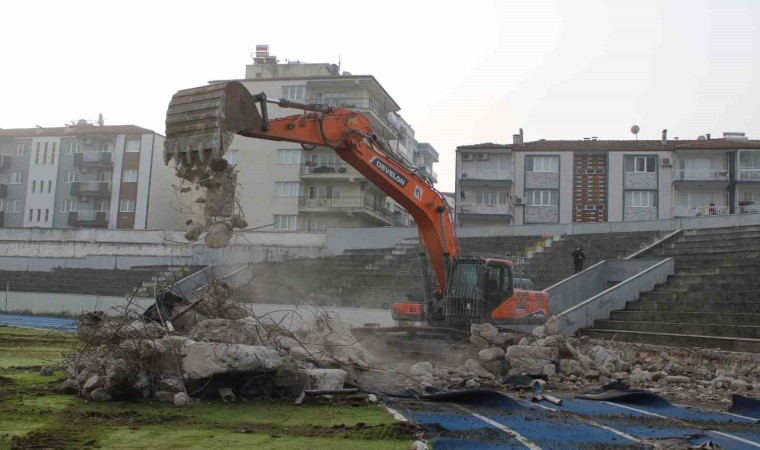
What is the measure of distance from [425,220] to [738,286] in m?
9.61

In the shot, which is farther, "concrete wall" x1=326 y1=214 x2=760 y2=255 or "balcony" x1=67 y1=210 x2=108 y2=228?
"balcony" x1=67 y1=210 x2=108 y2=228

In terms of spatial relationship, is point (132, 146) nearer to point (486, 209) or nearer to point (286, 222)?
point (286, 222)

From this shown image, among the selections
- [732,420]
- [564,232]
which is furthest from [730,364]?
[564,232]

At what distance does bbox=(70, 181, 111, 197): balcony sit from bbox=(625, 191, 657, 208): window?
128ft

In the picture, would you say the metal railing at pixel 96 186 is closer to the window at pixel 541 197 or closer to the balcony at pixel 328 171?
the balcony at pixel 328 171

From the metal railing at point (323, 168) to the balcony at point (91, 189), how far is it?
16.7 metres

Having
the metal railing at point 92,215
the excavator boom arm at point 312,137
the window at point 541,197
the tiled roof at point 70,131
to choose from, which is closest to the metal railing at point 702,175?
the window at point 541,197

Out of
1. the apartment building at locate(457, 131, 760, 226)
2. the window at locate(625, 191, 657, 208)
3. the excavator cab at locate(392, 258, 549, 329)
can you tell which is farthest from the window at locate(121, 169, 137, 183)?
the excavator cab at locate(392, 258, 549, 329)

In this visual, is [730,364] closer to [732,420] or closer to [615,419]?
[732,420]

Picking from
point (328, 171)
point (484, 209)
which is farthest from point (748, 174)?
point (328, 171)

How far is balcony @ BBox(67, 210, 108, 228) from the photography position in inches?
2152

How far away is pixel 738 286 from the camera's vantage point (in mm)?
18703

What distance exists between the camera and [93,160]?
2183 inches

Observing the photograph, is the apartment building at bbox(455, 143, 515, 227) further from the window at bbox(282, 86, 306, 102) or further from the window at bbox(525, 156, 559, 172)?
the window at bbox(282, 86, 306, 102)
